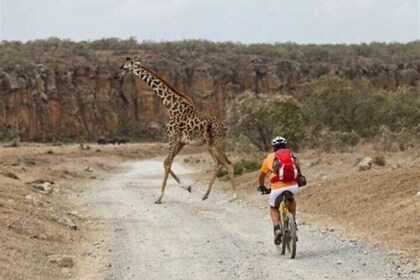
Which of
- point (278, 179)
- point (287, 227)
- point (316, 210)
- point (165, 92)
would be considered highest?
point (165, 92)

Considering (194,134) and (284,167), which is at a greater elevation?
(284,167)

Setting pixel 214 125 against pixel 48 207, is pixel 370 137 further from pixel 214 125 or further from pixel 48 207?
pixel 48 207

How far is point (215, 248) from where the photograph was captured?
13.5 metres

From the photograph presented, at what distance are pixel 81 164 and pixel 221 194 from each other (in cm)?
1889

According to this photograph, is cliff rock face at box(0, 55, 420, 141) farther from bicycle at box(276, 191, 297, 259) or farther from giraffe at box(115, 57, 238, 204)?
bicycle at box(276, 191, 297, 259)

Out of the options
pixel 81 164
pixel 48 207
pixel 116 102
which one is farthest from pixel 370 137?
pixel 116 102

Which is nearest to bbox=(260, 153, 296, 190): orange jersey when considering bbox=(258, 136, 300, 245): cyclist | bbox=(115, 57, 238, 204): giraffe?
bbox=(258, 136, 300, 245): cyclist

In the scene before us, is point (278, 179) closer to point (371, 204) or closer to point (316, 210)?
point (371, 204)

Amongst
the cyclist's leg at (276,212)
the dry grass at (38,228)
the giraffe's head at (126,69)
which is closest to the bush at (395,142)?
the giraffe's head at (126,69)

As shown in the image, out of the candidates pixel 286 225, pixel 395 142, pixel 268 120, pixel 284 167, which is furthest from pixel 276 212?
pixel 268 120

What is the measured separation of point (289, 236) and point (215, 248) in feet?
5.64

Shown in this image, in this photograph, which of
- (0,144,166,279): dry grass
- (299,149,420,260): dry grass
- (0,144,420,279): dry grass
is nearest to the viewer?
(0,144,166,279): dry grass

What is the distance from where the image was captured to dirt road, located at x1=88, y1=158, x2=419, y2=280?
11.2m

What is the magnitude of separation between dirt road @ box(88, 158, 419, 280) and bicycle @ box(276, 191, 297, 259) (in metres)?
0.25
